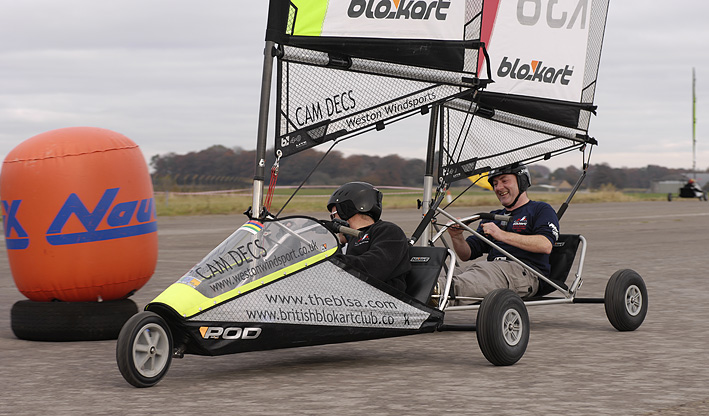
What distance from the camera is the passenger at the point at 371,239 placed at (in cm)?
680

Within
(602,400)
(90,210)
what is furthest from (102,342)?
(602,400)

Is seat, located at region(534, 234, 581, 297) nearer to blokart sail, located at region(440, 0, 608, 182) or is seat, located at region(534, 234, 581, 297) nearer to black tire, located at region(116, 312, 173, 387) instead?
blokart sail, located at region(440, 0, 608, 182)

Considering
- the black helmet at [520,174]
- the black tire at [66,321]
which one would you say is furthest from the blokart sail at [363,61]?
the black tire at [66,321]

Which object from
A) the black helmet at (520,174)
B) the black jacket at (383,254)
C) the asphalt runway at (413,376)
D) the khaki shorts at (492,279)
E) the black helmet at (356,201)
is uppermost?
the black helmet at (520,174)

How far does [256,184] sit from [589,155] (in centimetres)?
583

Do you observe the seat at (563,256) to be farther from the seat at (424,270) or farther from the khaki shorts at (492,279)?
the seat at (424,270)

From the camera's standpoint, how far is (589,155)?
11.0m

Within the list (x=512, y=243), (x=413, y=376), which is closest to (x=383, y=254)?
(x=413, y=376)

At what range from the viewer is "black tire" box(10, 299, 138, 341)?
819 cm

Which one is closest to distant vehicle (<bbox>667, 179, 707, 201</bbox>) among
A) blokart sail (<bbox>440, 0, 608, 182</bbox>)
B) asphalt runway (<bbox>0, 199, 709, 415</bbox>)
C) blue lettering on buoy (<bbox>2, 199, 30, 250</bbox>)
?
blokart sail (<bbox>440, 0, 608, 182</bbox>)

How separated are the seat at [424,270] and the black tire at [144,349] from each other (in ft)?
7.16

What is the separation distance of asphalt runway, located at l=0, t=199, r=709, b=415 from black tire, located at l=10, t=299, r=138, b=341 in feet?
0.44

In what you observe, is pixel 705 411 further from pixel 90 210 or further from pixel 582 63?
pixel 582 63

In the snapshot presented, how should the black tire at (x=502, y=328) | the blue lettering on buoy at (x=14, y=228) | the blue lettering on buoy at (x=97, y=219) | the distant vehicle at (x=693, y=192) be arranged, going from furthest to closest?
the distant vehicle at (x=693, y=192) < the blue lettering on buoy at (x=14, y=228) < the blue lettering on buoy at (x=97, y=219) < the black tire at (x=502, y=328)
